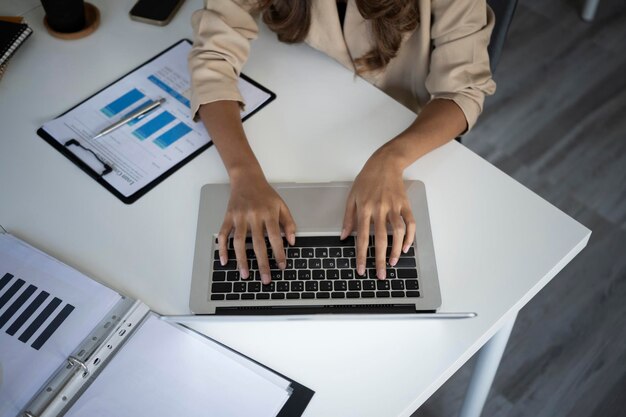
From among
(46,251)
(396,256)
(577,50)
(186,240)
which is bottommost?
(46,251)

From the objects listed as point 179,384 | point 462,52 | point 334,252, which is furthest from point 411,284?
point 462,52

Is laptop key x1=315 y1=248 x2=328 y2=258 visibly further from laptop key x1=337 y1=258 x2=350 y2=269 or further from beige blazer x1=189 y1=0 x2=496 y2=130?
beige blazer x1=189 y1=0 x2=496 y2=130

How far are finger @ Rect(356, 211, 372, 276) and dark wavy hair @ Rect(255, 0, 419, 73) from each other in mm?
370

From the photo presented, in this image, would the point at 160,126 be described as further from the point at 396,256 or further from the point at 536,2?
the point at 536,2

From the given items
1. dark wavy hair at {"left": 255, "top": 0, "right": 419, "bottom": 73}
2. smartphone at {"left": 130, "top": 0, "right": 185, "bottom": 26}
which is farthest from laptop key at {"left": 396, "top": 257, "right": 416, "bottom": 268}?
smartphone at {"left": 130, "top": 0, "right": 185, "bottom": 26}

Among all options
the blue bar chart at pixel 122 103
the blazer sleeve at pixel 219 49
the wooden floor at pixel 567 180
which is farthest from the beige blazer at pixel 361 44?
the wooden floor at pixel 567 180

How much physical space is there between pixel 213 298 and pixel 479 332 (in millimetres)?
359

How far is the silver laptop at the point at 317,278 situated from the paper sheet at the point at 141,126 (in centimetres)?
16

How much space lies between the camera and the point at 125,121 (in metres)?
1.07

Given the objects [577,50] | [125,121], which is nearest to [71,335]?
[125,121]

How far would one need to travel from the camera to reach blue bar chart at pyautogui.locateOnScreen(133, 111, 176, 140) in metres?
1.06

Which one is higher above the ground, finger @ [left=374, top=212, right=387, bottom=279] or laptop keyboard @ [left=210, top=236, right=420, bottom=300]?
finger @ [left=374, top=212, right=387, bottom=279]

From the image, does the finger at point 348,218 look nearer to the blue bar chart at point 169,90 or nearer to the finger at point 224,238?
the finger at point 224,238

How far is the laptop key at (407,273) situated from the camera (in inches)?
34.0
